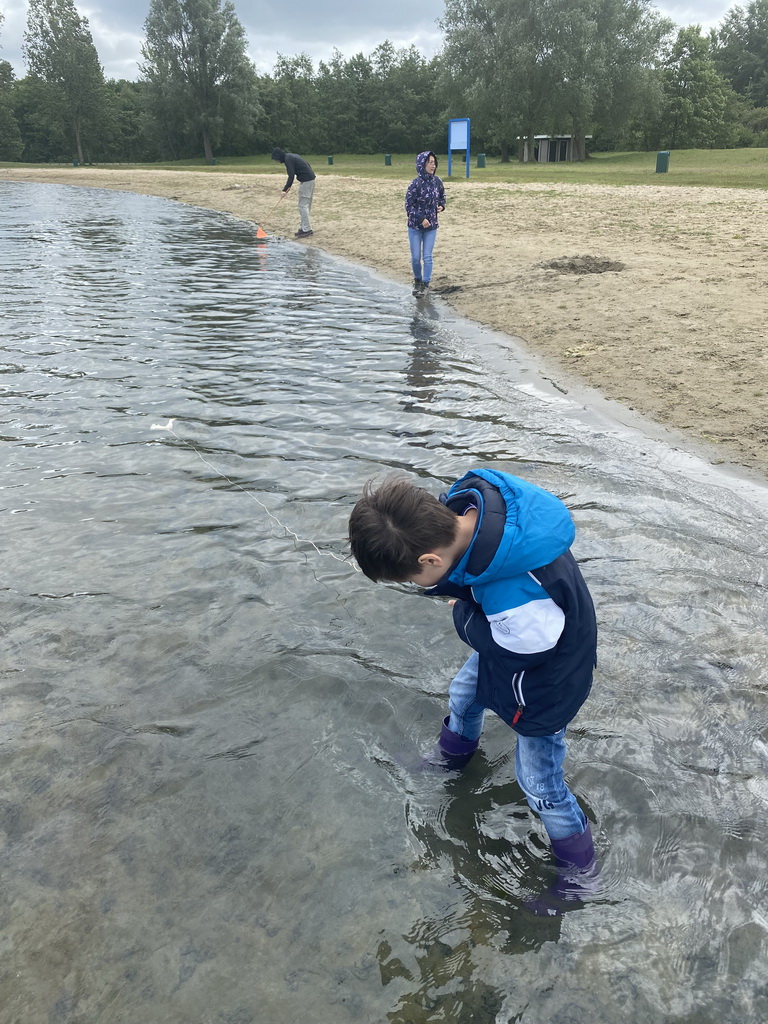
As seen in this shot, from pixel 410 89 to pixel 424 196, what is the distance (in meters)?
66.0

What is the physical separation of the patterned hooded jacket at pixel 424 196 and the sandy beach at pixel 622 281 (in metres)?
1.25

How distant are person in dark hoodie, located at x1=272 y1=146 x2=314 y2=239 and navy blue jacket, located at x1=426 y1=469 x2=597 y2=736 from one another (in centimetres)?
1610

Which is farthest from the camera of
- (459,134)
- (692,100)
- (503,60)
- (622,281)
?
(692,100)

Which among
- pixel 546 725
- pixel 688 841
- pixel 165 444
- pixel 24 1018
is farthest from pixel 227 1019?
pixel 165 444

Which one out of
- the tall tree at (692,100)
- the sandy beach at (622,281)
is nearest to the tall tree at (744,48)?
the tall tree at (692,100)

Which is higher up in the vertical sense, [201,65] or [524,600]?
[201,65]

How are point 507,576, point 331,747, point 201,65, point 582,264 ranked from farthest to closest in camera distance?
point 201,65 < point 582,264 < point 331,747 < point 507,576

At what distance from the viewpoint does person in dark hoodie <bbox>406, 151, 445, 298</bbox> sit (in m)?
11.2

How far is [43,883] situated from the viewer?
264 centimetres

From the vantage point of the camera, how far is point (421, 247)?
11883 mm

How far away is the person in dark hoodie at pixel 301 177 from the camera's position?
16.8 meters

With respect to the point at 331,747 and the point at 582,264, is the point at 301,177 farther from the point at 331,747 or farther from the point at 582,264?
the point at 331,747

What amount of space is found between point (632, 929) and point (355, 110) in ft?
251

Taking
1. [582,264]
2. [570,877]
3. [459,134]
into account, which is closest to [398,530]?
[570,877]
